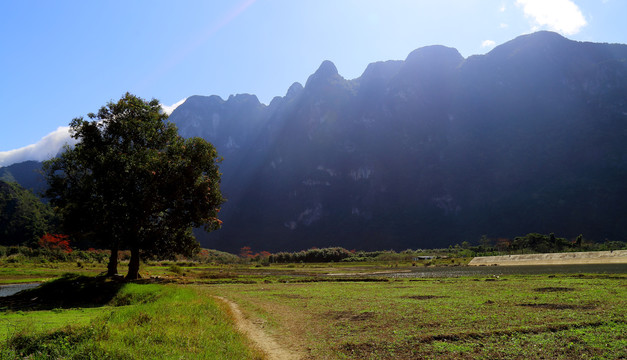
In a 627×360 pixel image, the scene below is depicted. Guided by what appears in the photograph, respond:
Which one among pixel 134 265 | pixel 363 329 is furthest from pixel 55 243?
pixel 363 329

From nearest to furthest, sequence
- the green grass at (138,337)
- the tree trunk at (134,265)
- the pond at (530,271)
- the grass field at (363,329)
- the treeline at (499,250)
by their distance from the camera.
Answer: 1. the green grass at (138,337)
2. the grass field at (363,329)
3. the tree trunk at (134,265)
4. the pond at (530,271)
5. the treeline at (499,250)

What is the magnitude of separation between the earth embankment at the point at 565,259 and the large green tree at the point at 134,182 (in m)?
81.4

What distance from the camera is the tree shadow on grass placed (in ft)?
75.4

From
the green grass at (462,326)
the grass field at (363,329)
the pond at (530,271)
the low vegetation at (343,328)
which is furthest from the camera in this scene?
the pond at (530,271)

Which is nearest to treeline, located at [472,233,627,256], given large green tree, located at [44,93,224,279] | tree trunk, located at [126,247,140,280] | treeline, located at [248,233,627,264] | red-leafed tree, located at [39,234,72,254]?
treeline, located at [248,233,627,264]

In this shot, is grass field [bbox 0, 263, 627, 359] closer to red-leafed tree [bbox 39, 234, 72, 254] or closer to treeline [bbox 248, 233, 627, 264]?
red-leafed tree [bbox 39, 234, 72, 254]

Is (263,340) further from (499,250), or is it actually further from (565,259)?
(499,250)

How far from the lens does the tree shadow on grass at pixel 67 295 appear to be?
2297 cm

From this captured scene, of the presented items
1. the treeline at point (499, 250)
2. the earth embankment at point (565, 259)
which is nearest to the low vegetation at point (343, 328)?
the earth embankment at point (565, 259)

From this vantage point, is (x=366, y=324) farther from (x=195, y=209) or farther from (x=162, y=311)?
(x=195, y=209)

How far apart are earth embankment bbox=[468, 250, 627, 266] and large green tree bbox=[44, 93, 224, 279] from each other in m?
81.4

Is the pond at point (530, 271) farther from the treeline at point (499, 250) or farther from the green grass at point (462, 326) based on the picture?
the treeline at point (499, 250)

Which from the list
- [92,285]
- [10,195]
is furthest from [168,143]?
[10,195]

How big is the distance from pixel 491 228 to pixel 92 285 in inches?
8195
